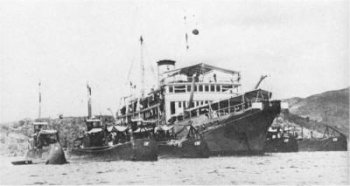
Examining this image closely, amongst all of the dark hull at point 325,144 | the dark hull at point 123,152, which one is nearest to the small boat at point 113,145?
the dark hull at point 123,152

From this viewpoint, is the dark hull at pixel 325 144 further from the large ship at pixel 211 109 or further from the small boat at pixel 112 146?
the small boat at pixel 112 146

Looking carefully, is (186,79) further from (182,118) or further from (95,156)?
(95,156)

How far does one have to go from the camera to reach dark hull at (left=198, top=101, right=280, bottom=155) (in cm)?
2523

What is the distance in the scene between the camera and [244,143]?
85.3ft

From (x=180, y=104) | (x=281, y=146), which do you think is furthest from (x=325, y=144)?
(x=180, y=104)

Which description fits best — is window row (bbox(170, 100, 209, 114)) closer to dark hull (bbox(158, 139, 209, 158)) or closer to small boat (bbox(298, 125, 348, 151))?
dark hull (bbox(158, 139, 209, 158))

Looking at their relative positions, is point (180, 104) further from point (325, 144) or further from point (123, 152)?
point (325, 144)

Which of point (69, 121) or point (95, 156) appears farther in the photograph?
point (69, 121)

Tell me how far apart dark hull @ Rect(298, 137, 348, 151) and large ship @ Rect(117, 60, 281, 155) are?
8.43 metres

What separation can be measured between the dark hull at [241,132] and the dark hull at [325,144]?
10109 mm

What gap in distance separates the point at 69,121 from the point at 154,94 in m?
34.9

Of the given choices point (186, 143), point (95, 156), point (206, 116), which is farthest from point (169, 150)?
point (95, 156)

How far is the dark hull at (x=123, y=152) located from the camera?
24.1 m

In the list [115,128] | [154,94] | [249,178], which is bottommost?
[249,178]
